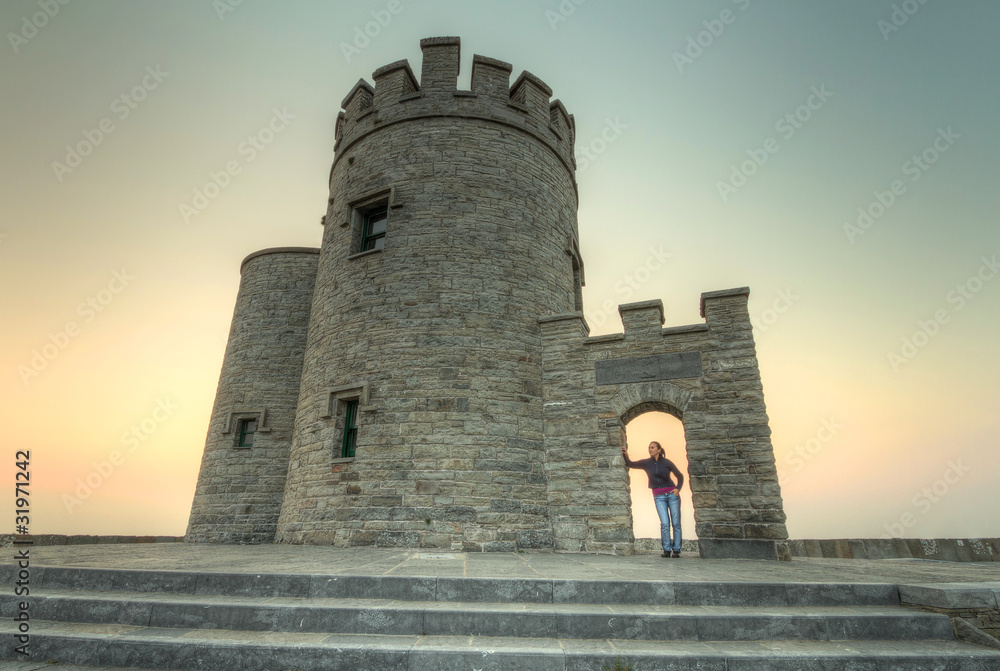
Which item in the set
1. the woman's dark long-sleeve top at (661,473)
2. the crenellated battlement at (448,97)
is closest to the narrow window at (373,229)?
the crenellated battlement at (448,97)

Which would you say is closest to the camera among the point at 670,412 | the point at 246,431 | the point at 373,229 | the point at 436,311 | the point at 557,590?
the point at 557,590

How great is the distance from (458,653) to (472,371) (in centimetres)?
597

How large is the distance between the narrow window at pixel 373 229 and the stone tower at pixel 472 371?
1.4 inches

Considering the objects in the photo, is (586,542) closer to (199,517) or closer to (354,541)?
(354,541)

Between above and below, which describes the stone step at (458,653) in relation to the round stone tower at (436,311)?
below

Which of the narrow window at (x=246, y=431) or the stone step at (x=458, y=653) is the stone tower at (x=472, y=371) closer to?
the narrow window at (x=246, y=431)

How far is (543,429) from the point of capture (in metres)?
9.06

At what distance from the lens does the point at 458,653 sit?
314 cm

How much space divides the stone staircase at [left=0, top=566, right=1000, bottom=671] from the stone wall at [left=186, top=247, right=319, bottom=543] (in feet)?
26.4

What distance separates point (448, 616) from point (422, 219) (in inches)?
316

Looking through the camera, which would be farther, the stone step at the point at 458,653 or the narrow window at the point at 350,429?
the narrow window at the point at 350,429

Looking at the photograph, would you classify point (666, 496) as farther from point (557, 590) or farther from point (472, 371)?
point (557, 590)

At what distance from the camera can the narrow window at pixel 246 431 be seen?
42.0ft

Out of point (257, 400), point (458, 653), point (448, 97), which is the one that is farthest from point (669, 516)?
point (257, 400)
